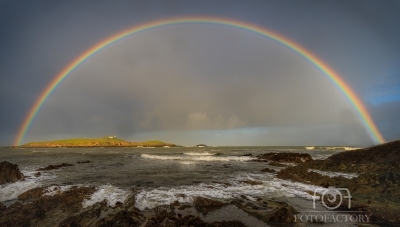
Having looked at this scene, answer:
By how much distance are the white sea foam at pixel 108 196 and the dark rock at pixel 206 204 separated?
4.99 m

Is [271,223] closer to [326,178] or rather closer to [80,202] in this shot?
[80,202]

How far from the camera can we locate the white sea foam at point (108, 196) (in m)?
14.5

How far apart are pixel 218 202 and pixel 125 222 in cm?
584

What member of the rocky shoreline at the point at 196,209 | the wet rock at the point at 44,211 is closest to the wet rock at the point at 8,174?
the rocky shoreline at the point at 196,209

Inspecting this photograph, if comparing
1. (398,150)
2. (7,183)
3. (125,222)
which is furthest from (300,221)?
(7,183)

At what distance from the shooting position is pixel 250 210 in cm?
1246

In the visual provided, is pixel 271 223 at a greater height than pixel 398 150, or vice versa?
pixel 398 150

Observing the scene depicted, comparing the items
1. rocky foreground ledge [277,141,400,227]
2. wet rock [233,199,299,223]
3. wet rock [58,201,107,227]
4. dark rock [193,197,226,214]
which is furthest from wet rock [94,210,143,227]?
rocky foreground ledge [277,141,400,227]

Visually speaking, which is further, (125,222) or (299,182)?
(299,182)

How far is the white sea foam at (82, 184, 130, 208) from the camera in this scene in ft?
47.5

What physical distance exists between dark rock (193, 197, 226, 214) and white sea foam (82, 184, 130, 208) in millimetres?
4991

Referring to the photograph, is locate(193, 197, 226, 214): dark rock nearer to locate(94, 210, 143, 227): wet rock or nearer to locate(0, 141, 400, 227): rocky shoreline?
locate(0, 141, 400, 227): rocky shoreline

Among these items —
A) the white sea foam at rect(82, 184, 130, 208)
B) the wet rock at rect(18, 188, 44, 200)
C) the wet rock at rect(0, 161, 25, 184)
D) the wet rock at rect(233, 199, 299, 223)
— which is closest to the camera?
the wet rock at rect(233, 199, 299, 223)

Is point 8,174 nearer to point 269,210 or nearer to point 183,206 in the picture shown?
point 183,206
